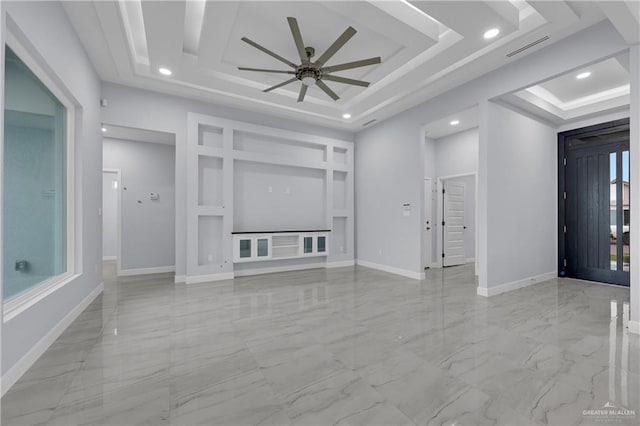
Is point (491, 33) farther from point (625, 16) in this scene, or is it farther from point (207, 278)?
point (207, 278)

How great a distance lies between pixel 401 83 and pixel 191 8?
122 inches

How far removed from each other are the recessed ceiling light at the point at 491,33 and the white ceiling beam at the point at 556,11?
1.31 feet

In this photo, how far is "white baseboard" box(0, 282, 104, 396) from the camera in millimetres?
1907

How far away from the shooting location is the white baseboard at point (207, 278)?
4980 mm

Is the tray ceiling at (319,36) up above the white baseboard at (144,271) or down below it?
above

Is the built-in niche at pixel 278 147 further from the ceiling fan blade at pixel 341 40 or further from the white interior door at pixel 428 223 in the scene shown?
the ceiling fan blade at pixel 341 40

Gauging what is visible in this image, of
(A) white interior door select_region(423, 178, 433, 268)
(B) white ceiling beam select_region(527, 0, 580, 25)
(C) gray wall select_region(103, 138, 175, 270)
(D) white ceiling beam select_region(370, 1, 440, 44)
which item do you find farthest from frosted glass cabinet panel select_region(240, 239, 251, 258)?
(B) white ceiling beam select_region(527, 0, 580, 25)

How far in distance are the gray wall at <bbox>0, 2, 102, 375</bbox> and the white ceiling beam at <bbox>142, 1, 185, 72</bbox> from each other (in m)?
0.77

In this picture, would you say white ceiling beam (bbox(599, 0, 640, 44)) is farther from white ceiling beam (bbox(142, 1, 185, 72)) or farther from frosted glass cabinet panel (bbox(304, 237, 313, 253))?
frosted glass cabinet panel (bbox(304, 237, 313, 253))

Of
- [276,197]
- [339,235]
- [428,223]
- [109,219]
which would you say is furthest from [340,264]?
[109,219]

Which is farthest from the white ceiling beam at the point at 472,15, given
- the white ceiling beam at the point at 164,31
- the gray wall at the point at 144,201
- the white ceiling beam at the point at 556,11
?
the gray wall at the point at 144,201

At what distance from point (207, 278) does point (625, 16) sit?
6.22 metres

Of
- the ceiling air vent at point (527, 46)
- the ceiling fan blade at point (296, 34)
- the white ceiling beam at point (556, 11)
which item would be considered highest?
the white ceiling beam at point (556, 11)

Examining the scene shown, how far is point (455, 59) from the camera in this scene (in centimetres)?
379
